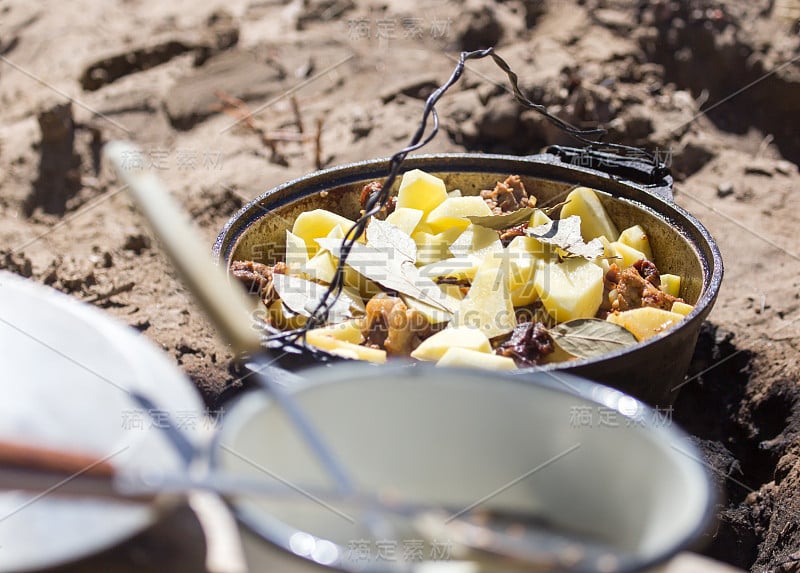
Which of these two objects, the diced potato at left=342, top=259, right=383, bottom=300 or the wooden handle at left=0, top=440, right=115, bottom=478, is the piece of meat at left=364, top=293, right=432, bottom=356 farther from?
the wooden handle at left=0, top=440, right=115, bottom=478

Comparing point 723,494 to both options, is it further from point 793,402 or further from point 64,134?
point 64,134

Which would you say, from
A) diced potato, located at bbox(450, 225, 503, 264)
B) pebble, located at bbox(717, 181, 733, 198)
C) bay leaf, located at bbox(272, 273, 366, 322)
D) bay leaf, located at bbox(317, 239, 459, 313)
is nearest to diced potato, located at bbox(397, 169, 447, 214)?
diced potato, located at bbox(450, 225, 503, 264)

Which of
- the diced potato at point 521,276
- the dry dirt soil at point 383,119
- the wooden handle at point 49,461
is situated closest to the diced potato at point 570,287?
the diced potato at point 521,276

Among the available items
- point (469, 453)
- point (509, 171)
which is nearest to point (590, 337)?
point (509, 171)

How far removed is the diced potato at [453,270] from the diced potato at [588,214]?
0.44 meters

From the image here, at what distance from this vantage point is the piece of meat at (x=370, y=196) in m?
2.51

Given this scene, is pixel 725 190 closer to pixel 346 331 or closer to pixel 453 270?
pixel 453 270

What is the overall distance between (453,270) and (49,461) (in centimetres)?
153

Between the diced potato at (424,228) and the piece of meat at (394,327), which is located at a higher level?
the diced potato at (424,228)

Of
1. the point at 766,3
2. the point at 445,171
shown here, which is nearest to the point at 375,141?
the point at 445,171

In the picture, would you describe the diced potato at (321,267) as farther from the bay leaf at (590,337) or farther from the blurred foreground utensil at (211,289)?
the blurred foreground utensil at (211,289)

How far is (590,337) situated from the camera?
1982mm

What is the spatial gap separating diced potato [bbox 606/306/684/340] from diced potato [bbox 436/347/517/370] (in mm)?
426

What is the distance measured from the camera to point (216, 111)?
4.75 meters
